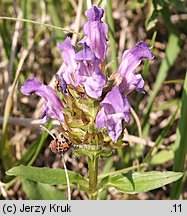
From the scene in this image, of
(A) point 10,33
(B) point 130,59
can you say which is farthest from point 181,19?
(B) point 130,59

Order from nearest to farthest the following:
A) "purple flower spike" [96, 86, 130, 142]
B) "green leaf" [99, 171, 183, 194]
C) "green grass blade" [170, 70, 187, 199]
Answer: "purple flower spike" [96, 86, 130, 142], "green leaf" [99, 171, 183, 194], "green grass blade" [170, 70, 187, 199]

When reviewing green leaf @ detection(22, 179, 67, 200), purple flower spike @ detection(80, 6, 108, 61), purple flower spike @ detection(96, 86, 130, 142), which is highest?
purple flower spike @ detection(80, 6, 108, 61)

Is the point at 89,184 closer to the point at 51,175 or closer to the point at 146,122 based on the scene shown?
the point at 51,175

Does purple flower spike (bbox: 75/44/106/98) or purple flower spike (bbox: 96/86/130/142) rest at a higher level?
purple flower spike (bbox: 75/44/106/98)

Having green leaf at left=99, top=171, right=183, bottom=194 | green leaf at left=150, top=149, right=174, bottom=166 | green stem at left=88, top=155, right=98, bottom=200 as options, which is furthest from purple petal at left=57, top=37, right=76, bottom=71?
green leaf at left=150, top=149, right=174, bottom=166

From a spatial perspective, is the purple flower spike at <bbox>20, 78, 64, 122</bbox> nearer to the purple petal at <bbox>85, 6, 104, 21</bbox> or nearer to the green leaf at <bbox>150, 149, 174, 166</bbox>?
the purple petal at <bbox>85, 6, 104, 21</bbox>

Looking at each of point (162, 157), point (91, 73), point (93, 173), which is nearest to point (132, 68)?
point (91, 73)
